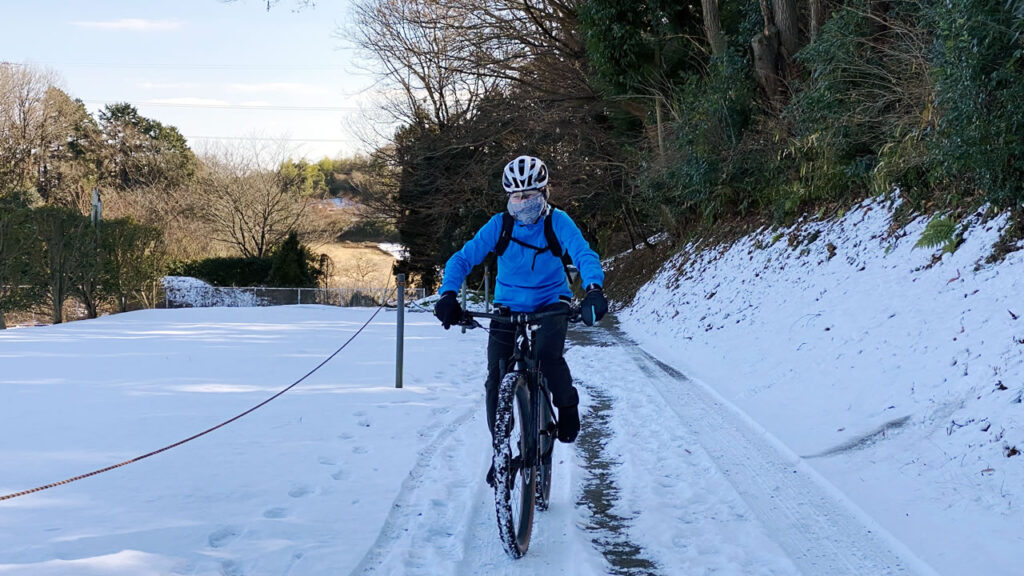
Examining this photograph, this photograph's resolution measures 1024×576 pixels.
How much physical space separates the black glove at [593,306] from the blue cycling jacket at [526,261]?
217mm

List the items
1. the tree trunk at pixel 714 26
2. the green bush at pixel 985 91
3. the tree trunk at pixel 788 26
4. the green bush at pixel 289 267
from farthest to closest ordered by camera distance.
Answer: the green bush at pixel 289 267 → the tree trunk at pixel 714 26 → the tree trunk at pixel 788 26 → the green bush at pixel 985 91

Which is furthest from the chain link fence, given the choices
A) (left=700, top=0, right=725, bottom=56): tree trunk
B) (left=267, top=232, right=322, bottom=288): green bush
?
(left=700, top=0, right=725, bottom=56): tree trunk

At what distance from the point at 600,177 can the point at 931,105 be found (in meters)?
17.0

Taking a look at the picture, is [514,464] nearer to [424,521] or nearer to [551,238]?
[424,521]

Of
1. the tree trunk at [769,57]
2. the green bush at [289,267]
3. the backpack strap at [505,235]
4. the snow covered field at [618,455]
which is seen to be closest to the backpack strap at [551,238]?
the backpack strap at [505,235]

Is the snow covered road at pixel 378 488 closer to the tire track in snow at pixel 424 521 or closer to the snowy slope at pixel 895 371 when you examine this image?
the tire track in snow at pixel 424 521

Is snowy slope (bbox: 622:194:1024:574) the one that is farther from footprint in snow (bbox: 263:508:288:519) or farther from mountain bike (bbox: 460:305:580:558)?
footprint in snow (bbox: 263:508:288:519)

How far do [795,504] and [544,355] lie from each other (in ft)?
6.01

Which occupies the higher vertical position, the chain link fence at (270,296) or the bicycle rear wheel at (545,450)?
the chain link fence at (270,296)

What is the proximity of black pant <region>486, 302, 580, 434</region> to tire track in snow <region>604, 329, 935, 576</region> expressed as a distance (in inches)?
53.2

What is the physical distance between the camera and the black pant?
4.09 meters

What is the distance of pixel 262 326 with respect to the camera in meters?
17.1

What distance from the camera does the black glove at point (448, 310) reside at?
400 centimetres

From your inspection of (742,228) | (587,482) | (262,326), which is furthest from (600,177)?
(587,482)
